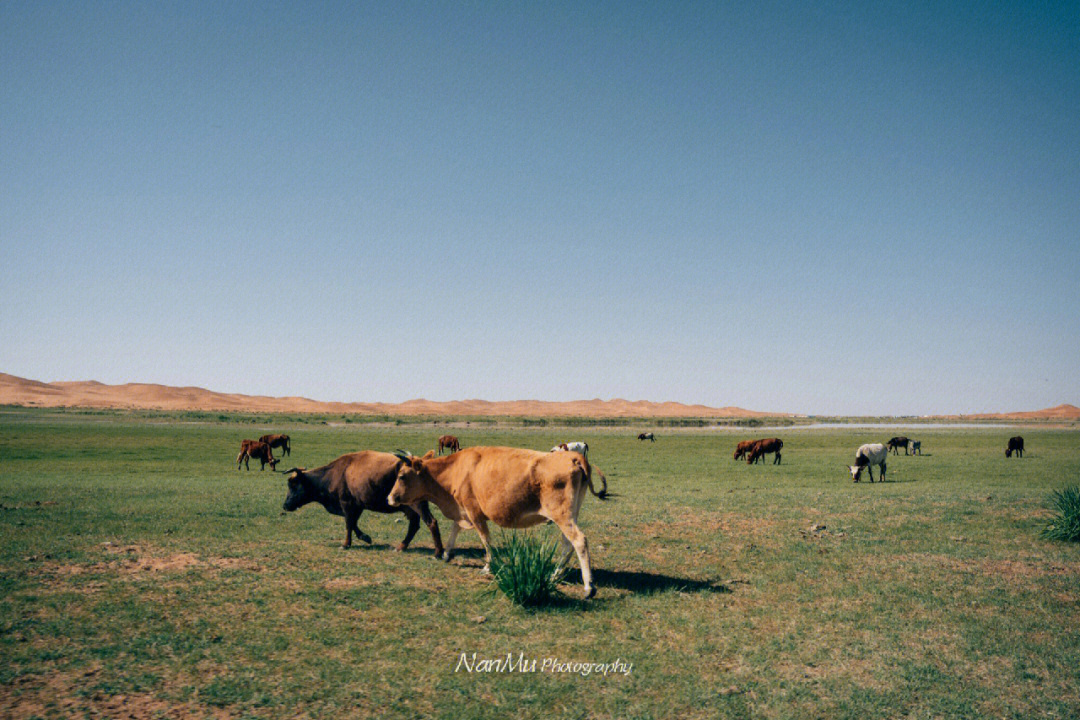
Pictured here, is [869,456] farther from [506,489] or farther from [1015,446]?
[506,489]

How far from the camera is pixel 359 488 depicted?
12.9 m

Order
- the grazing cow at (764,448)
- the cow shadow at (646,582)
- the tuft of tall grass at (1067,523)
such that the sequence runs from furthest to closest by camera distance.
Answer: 1. the grazing cow at (764,448)
2. the tuft of tall grass at (1067,523)
3. the cow shadow at (646,582)

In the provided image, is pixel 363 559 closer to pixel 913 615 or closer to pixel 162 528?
pixel 162 528

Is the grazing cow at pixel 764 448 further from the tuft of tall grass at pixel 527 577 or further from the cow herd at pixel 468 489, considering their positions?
the tuft of tall grass at pixel 527 577

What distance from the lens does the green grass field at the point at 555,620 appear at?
19.9ft

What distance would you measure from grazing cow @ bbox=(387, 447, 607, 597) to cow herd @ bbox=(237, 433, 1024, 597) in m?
0.02

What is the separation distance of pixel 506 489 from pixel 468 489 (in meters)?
0.96

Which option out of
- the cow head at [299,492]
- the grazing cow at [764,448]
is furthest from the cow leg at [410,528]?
the grazing cow at [764,448]

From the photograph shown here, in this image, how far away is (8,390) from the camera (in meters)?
197

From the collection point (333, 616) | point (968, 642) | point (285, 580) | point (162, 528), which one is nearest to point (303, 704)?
point (333, 616)

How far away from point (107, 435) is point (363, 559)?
53109mm

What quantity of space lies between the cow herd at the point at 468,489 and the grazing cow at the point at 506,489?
0.05 feet

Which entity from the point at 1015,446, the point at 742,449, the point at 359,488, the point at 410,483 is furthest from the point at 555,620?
the point at 1015,446

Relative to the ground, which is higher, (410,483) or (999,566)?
(410,483)
